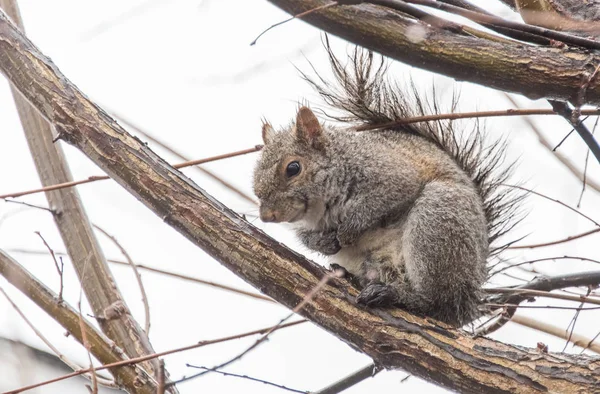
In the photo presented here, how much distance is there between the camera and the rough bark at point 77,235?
248 cm

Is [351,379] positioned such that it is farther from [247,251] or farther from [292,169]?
[292,169]

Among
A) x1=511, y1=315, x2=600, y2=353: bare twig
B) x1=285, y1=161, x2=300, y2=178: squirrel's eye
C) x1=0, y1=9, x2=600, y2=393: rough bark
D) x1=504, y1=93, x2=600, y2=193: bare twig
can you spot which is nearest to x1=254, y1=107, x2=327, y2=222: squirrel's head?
x1=285, y1=161, x2=300, y2=178: squirrel's eye

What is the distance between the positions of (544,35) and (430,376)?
1.00 metres

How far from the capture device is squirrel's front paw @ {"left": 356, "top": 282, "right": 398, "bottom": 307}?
2.21 m

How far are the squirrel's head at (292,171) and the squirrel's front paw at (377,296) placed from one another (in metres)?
0.60

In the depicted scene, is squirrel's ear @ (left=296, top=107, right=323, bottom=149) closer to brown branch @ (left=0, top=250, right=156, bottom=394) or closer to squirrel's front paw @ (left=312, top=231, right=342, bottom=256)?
squirrel's front paw @ (left=312, top=231, right=342, bottom=256)

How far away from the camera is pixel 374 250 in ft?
8.75

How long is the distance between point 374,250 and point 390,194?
22 cm

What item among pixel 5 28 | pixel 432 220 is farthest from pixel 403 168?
pixel 5 28

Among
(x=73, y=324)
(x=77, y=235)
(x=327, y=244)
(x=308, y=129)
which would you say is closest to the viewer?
(x=73, y=324)

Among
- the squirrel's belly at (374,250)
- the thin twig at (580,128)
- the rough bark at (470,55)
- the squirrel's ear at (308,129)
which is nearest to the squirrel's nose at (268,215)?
the squirrel's belly at (374,250)

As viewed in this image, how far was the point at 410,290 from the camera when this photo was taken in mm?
2443

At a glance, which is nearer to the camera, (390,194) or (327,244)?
(390,194)

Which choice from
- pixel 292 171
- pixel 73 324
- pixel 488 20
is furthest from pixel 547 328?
pixel 73 324
